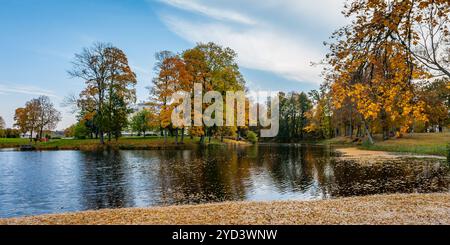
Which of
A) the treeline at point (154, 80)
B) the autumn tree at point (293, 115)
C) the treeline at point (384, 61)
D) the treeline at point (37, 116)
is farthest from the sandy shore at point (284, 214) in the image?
the autumn tree at point (293, 115)

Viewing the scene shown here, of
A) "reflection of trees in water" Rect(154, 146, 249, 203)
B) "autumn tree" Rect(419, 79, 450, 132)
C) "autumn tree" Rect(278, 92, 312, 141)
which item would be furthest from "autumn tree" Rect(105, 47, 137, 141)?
"autumn tree" Rect(278, 92, 312, 141)

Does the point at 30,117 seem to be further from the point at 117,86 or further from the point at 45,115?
the point at 117,86

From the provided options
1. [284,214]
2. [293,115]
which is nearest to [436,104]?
[284,214]

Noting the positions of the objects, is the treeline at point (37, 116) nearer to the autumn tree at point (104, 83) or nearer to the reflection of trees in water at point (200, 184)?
the autumn tree at point (104, 83)

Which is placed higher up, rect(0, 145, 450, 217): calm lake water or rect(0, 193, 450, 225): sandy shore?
rect(0, 193, 450, 225): sandy shore

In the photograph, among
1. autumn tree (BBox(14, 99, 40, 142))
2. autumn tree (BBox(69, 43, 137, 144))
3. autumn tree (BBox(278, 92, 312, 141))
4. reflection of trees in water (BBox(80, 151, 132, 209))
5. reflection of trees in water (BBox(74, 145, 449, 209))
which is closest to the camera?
reflection of trees in water (BBox(80, 151, 132, 209))

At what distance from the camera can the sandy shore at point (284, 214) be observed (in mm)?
7641

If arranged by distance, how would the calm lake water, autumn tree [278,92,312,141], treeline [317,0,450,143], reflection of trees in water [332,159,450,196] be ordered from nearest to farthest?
treeline [317,0,450,143] → the calm lake water → reflection of trees in water [332,159,450,196] → autumn tree [278,92,312,141]

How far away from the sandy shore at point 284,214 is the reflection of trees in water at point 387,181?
147 inches

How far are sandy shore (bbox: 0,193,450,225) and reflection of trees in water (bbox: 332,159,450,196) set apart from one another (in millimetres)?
3729

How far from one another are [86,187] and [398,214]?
43.2ft

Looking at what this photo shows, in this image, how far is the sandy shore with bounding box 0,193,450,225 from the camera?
7.64 metres

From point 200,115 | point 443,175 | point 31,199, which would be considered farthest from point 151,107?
point 443,175

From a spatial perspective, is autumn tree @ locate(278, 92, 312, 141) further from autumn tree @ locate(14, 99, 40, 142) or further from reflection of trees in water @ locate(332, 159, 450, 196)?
reflection of trees in water @ locate(332, 159, 450, 196)
